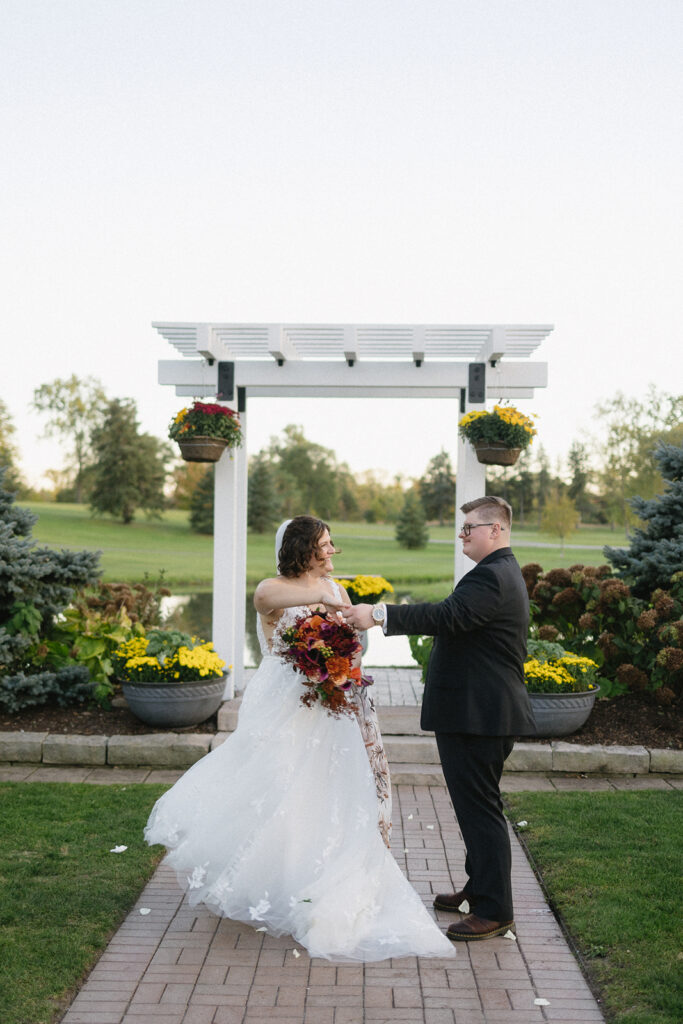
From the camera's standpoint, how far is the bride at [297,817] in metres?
3.54

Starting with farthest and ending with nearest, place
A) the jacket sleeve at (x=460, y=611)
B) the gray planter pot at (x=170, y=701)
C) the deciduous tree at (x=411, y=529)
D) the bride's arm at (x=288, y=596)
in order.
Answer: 1. the deciduous tree at (x=411, y=529)
2. the gray planter pot at (x=170, y=701)
3. the bride's arm at (x=288, y=596)
4. the jacket sleeve at (x=460, y=611)

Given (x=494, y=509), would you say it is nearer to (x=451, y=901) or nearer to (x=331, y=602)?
(x=331, y=602)

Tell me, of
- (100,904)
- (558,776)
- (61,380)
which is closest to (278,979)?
(100,904)

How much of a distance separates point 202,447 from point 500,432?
2.63 m

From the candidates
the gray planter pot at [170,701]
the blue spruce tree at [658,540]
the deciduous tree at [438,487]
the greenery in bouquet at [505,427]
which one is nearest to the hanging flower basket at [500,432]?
the greenery in bouquet at [505,427]

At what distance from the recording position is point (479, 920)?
381 centimetres

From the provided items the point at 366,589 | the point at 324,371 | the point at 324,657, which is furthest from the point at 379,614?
the point at 324,371

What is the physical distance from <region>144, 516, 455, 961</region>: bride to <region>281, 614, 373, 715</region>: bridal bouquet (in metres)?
0.09

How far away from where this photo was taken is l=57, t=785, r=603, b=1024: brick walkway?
10.2 ft

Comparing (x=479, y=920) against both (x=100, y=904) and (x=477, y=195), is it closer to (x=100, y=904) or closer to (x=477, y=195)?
(x=100, y=904)

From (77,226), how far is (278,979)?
14.1 metres

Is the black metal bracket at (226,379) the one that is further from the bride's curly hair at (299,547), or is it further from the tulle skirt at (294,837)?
the tulle skirt at (294,837)

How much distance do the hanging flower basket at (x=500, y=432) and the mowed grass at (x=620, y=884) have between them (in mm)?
2975

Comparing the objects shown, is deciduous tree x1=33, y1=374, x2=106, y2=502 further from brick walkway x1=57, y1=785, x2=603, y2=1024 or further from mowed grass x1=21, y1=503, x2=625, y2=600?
brick walkway x1=57, y1=785, x2=603, y2=1024
